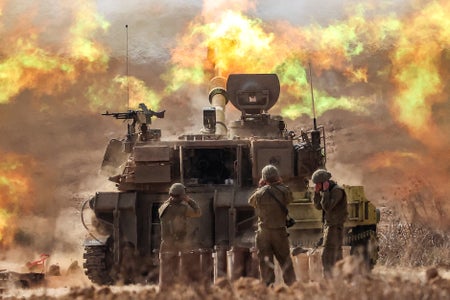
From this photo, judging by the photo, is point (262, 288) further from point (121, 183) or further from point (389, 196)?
point (389, 196)

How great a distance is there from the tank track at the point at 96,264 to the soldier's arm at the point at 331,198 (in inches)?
Answer: 235

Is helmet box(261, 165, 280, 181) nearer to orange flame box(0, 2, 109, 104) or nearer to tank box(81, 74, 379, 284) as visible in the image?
tank box(81, 74, 379, 284)

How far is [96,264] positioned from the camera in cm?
1827

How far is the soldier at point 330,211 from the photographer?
13.8m

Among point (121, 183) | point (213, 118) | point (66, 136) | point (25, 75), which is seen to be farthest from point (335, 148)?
point (121, 183)

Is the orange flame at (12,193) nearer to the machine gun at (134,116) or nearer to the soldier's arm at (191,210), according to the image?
the machine gun at (134,116)

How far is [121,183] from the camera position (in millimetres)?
19188

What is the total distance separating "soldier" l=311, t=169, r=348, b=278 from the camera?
45.1ft

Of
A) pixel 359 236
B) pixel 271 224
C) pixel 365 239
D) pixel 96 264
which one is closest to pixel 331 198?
pixel 271 224

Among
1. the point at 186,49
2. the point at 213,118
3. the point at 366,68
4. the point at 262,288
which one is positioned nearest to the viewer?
the point at 262,288

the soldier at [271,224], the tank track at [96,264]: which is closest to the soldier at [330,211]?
the soldier at [271,224]

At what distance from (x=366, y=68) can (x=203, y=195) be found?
18.6 meters

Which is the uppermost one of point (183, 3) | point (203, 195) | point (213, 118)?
point (183, 3)

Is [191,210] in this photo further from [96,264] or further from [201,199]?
[96,264]
